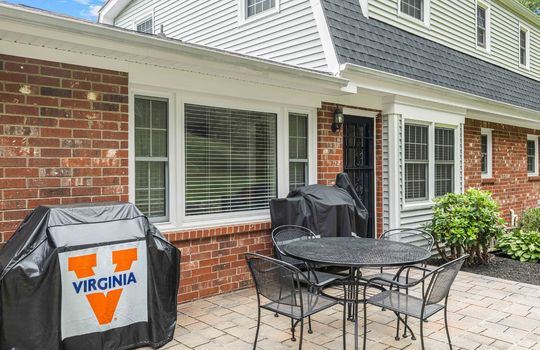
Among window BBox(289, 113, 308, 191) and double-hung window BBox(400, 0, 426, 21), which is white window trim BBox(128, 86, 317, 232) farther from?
double-hung window BBox(400, 0, 426, 21)

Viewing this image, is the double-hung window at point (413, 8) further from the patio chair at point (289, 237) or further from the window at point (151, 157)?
the window at point (151, 157)

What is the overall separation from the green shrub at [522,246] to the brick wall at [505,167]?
1.37 meters

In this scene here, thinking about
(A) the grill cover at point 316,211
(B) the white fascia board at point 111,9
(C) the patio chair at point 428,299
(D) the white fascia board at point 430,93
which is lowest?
(C) the patio chair at point 428,299

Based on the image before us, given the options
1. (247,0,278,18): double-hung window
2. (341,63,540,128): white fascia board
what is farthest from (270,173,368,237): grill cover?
(247,0,278,18): double-hung window

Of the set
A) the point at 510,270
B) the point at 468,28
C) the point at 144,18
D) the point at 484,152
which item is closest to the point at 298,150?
the point at 510,270

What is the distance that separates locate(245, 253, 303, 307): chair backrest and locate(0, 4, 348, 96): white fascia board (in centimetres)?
199

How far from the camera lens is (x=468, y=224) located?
6.07 m

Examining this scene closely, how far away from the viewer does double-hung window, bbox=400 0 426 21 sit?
7.56m

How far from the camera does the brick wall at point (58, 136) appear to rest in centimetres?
350

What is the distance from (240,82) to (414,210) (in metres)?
3.79

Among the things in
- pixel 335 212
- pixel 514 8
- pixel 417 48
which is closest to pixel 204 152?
pixel 335 212

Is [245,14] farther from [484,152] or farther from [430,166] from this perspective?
[484,152]

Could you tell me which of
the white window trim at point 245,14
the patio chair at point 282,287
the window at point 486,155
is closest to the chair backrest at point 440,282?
the patio chair at point 282,287

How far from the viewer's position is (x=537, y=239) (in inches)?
280
